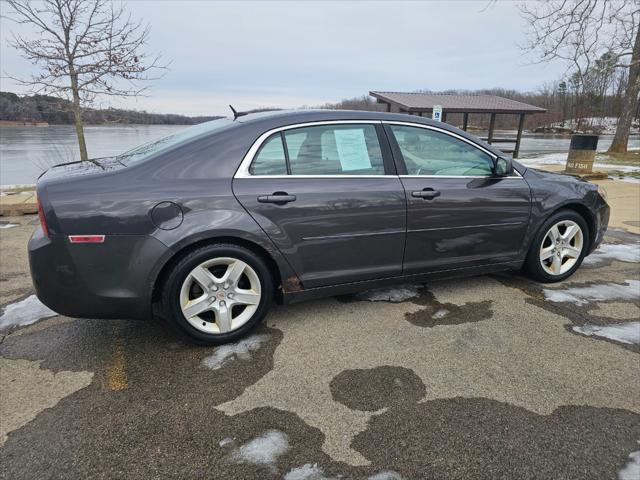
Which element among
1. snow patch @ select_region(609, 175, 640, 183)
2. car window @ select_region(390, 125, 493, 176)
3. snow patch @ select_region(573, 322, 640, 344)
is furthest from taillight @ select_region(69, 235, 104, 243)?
snow patch @ select_region(609, 175, 640, 183)

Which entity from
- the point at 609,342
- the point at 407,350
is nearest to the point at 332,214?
the point at 407,350

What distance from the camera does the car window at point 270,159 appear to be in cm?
279

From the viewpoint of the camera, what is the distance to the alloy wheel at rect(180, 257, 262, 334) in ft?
8.76

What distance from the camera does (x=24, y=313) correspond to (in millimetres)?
3309

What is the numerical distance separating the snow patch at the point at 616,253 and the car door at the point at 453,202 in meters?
1.66

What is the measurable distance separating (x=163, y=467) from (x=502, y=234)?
3025 mm

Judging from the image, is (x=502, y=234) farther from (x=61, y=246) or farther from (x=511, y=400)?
(x=61, y=246)

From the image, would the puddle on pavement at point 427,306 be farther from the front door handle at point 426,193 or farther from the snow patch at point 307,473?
the snow patch at point 307,473

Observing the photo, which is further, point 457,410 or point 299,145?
point 299,145

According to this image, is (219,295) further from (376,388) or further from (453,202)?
(453,202)

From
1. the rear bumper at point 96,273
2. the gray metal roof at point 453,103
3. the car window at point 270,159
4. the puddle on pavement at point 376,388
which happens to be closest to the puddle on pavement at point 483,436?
the puddle on pavement at point 376,388

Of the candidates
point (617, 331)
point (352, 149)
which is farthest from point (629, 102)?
point (352, 149)

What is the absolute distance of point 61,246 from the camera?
7.89 ft

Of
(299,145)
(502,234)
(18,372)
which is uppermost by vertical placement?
(299,145)
